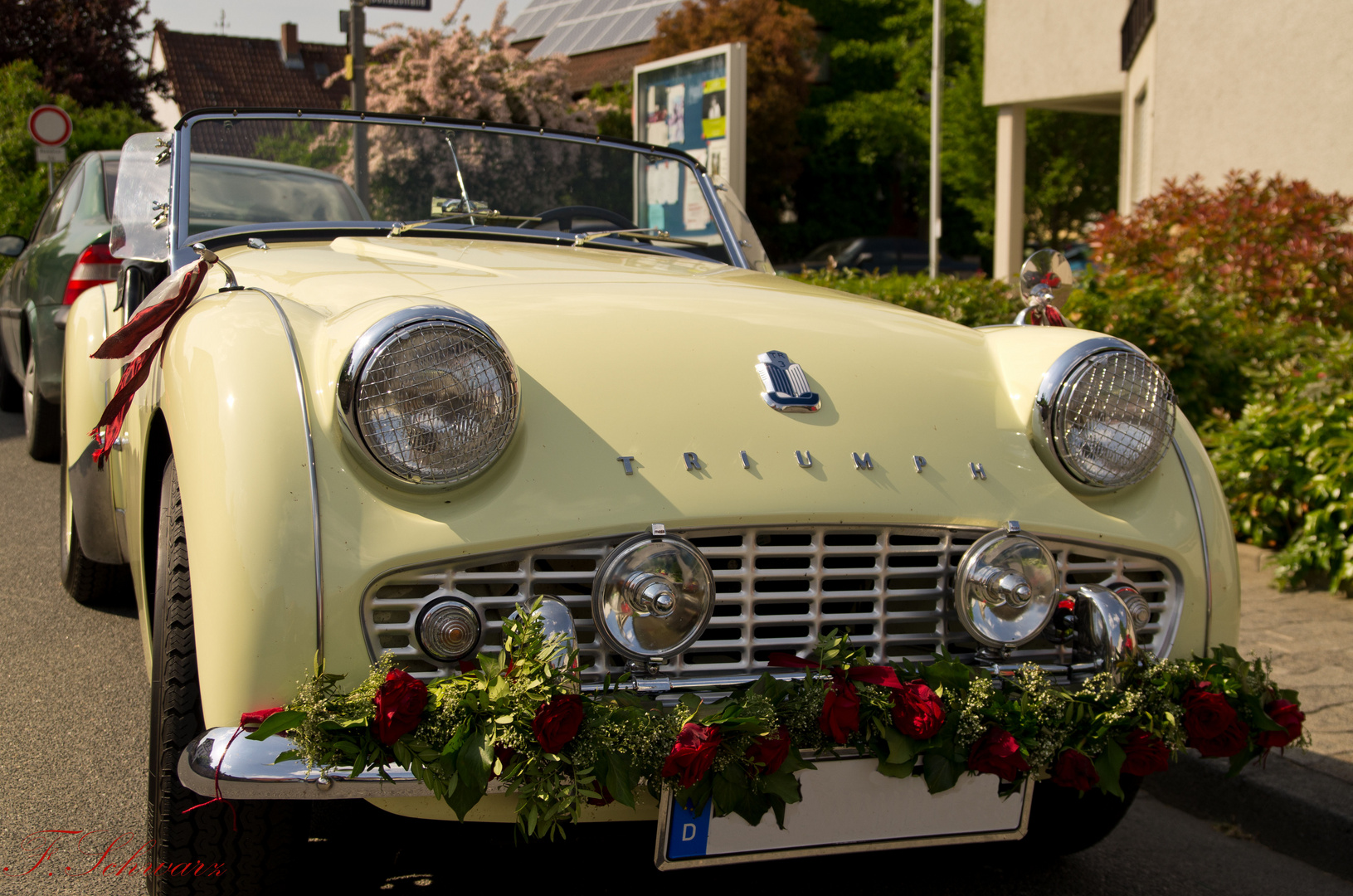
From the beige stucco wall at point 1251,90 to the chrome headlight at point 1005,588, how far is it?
813 centimetres

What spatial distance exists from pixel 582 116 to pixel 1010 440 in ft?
52.9

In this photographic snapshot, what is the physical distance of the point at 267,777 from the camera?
1.54m

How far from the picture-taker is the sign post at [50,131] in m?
10.3

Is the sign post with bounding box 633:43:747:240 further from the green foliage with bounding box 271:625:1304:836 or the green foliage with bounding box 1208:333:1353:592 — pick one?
the green foliage with bounding box 271:625:1304:836

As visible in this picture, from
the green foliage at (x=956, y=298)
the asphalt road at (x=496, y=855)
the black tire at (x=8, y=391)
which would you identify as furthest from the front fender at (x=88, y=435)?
the black tire at (x=8, y=391)

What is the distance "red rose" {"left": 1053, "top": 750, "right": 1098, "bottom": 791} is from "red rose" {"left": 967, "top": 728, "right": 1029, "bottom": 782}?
0.07m

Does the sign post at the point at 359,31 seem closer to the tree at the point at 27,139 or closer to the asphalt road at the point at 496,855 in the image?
the tree at the point at 27,139

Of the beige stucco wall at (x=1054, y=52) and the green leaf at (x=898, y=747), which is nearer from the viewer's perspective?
the green leaf at (x=898, y=747)

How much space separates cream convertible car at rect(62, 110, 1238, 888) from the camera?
1.68 m

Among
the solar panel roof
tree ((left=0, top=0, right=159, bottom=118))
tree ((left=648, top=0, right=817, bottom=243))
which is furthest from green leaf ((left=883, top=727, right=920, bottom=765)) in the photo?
tree ((left=648, top=0, right=817, bottom=243))

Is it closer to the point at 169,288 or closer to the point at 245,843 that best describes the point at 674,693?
the point at 245,843

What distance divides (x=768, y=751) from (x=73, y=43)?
2342cm

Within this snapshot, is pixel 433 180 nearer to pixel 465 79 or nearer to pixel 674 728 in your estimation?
pixel 674 728

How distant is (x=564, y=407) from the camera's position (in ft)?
6.24
